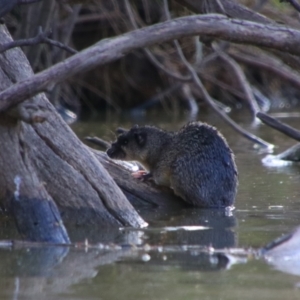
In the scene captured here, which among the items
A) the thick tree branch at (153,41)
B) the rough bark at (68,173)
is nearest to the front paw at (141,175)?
the rough bark at (68,173)

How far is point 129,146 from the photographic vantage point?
7.76 meters

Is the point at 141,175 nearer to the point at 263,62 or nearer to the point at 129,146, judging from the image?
the point at 129,146

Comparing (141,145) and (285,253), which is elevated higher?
(141,145)

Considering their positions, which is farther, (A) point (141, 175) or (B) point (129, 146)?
(B) point (129, 146)

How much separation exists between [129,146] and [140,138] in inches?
5.7

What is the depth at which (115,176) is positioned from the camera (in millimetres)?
6613

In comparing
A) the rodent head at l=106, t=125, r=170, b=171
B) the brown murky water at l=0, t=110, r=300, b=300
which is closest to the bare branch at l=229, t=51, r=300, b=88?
the rodent head at l=106, t=125, r=170, b=171

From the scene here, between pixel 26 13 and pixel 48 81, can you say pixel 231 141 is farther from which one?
pixel 48 81

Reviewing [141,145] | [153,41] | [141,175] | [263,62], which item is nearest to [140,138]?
[141,145]

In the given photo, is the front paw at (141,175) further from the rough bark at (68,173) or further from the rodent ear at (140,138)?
the rough bark at (68,173)

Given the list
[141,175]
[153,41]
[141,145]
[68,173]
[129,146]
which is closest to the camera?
[153,41]

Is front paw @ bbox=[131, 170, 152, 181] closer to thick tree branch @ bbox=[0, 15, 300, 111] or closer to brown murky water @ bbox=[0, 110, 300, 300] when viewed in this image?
brown murky water @ bbox=[0, 110, 300, 300]

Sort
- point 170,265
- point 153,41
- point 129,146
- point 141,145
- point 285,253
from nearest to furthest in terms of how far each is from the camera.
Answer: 1. point 170,265
2. point 285,253
3. point 153,41
4. point 141,145
5. point 129,146

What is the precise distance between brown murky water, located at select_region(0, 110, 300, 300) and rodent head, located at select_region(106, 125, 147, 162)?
1.15m
